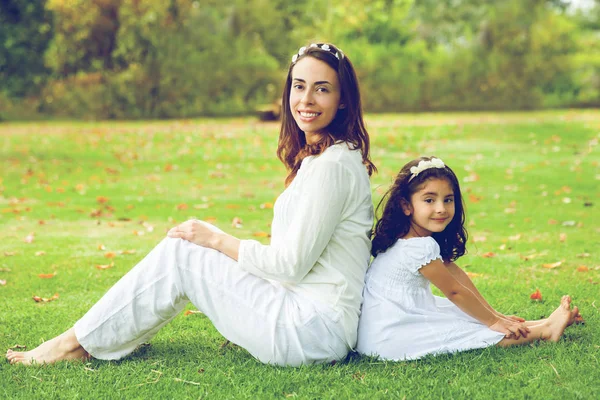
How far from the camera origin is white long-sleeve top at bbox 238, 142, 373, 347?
311 centimetres

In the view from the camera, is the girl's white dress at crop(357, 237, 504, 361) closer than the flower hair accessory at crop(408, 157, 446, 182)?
Yes

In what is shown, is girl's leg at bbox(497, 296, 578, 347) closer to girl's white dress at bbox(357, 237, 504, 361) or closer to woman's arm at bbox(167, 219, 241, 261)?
girl's white dress at bbox(357, 237, 504, 361)

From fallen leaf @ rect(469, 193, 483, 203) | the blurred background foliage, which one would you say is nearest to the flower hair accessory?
fallen leaf @ rect(469, 193, 483, 203)

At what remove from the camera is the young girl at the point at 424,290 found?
3383 mm

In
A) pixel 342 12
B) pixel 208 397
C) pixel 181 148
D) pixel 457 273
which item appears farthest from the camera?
pixel 342 12

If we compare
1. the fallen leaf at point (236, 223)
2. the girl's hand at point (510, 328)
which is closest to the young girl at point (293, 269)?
the girl's hand at point (510, 328)

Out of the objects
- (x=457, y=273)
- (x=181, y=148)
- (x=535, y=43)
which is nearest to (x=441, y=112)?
(x=535, y=43)

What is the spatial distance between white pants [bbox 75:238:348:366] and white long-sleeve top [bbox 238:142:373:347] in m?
0.07

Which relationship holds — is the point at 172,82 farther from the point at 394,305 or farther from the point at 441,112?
the point at 394,305

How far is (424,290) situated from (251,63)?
68.5ft

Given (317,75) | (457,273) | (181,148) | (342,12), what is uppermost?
(342,12)

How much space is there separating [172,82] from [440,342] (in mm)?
20710

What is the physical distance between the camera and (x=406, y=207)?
11.7 feet

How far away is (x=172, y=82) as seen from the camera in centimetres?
2323
